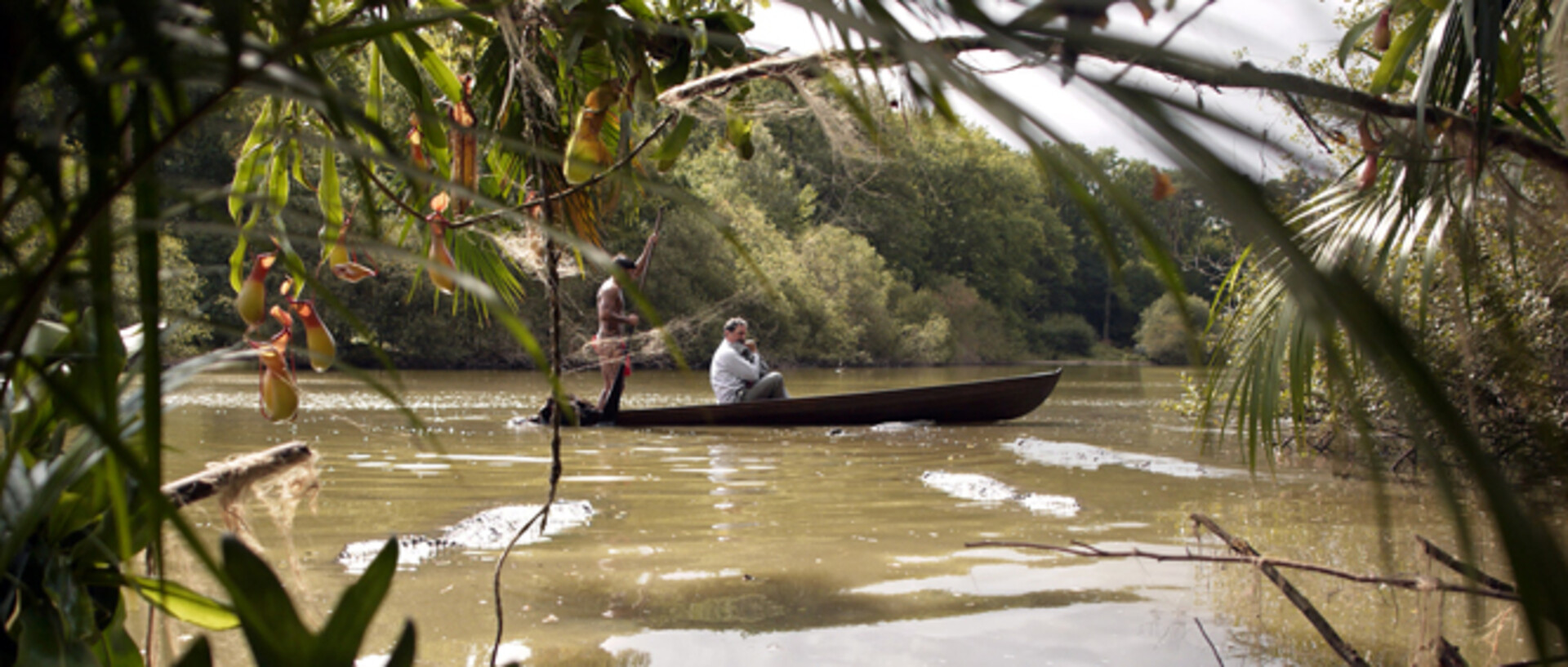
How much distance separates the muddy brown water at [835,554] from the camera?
2.50 metres

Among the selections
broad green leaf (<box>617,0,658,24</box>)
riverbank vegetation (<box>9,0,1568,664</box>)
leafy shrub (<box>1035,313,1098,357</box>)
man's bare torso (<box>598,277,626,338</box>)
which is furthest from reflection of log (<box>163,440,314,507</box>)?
leafy shrub (<box>1035,313,1098,357</box>)

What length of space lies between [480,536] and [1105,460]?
4326 millimetres

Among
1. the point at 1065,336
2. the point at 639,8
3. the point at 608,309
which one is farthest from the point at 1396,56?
the point at 1065,336

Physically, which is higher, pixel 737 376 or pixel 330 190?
pixel 330 190

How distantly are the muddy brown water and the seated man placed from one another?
2367 mm

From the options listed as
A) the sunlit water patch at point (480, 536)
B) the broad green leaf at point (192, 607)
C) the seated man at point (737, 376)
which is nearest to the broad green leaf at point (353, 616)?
the broad green leaf at point (192, 607)

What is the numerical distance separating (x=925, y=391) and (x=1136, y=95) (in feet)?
30.6

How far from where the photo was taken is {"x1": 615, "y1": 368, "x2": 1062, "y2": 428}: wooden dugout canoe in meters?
9.20

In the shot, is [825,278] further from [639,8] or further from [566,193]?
[566,193]

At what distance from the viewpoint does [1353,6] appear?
6.66 m

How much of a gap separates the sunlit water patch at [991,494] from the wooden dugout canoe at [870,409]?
3542 millimetres

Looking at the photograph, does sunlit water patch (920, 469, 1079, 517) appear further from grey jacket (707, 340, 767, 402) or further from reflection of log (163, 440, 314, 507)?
grey jacket (707, 340, 767, 402)

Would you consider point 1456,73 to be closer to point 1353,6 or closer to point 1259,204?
point 1259,204

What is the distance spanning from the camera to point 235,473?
1.18 meters
